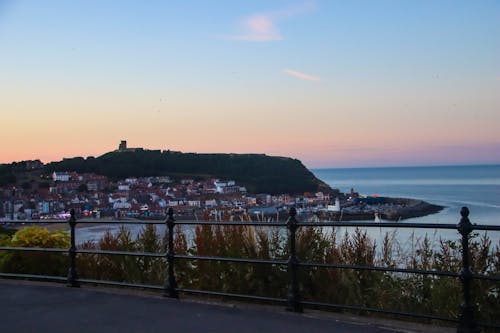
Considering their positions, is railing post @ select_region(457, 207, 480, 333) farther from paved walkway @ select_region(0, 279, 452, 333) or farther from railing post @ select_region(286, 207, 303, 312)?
railing post @ select_region(286, 207, 303, 312)

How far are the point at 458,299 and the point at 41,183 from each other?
2471 cm

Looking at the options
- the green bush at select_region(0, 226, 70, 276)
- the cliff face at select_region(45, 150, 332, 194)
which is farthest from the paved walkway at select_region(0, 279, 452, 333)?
the cliff face at select_region(45, 150, 332, 194)

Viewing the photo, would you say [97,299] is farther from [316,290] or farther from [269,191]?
[269,191]

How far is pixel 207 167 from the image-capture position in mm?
33625

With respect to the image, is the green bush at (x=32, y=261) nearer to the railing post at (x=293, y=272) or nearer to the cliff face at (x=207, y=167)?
the railing post at (x=293, y=272)

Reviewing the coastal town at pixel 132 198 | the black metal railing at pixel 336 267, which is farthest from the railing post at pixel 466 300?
the coastal town at pixel 132 198

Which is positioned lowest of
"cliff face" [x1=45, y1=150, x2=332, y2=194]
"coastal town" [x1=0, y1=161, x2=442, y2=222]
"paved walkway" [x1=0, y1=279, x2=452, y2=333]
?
"paved walkway" [x1=0, y1=279, x2=452, y2=333]

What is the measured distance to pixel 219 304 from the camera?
7.30 meters

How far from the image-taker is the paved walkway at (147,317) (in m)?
6.12

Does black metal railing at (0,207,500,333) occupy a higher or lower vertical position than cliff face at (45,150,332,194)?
lower

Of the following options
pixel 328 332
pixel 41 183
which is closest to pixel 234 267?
pixel 328 332

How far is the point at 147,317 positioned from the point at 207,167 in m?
27.0

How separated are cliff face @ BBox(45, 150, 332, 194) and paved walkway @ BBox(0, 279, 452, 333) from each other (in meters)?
20.2

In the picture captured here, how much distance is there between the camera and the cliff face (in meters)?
29.6
